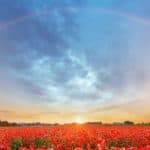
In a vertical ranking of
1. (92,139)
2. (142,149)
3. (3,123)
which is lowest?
(142,149)

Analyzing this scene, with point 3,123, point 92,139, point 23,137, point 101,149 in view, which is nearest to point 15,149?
point 23,137

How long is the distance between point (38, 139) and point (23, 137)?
2.18ft

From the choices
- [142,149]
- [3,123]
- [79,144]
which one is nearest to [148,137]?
[79,144]

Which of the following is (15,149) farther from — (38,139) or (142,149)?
(142,149)

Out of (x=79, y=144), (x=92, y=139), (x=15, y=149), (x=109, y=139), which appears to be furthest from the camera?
(x=109, y=139)

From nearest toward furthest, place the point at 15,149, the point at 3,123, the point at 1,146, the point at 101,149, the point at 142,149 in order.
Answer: the point at 142,149
the point at 101,149
the point at 1,146
the point at 15,149
the point at 3,123

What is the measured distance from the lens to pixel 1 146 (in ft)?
31.8

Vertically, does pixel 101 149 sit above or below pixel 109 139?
below

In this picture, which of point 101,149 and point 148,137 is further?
point 148,137

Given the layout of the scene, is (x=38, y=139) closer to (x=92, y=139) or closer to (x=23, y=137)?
(x=23, y=137)

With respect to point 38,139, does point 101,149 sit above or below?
below

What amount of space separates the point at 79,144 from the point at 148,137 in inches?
196

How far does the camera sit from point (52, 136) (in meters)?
17.8

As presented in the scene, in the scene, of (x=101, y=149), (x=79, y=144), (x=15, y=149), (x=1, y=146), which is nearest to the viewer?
(x=101, y=149)
